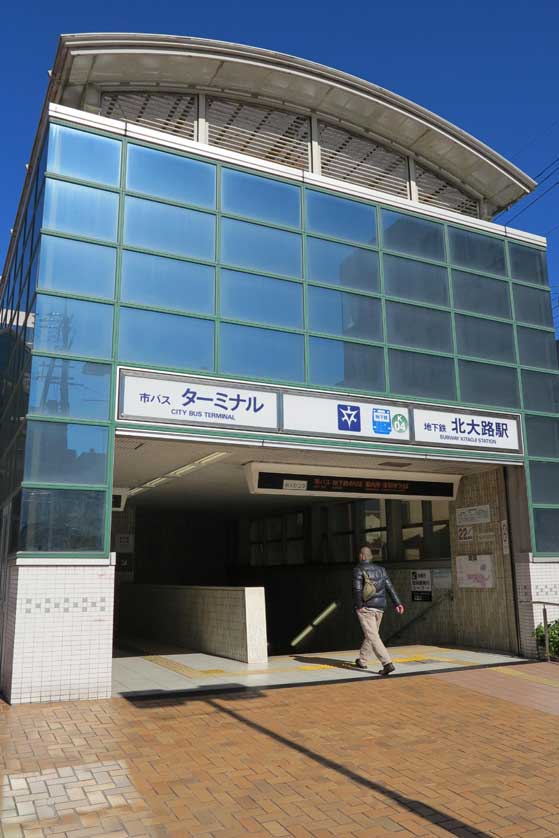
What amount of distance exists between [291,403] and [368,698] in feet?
13.8

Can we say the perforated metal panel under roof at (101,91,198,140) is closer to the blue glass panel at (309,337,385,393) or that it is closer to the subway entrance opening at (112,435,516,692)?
the blue glass panel at (309,337,385,393)

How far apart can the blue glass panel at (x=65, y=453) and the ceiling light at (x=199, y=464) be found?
2.26m

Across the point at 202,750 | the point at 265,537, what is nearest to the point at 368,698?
the point at 202,750

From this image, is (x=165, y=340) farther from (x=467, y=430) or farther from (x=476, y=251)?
(x=476, y=251)

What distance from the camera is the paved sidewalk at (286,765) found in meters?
4.59

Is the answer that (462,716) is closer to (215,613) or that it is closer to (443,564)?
(215,613)

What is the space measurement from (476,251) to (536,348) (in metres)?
2.15

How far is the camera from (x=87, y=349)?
941 cm

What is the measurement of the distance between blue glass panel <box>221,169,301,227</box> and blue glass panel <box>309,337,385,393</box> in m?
2.11

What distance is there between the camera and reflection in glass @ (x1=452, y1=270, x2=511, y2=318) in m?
13.0

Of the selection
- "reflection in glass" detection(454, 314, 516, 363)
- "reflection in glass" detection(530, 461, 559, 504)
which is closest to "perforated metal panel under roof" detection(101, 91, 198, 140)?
"reflection in glass" detection(454, 314, 516, 363)

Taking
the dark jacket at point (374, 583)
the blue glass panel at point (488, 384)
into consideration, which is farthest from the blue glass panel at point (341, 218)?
the dark jacket at point (374, 583)

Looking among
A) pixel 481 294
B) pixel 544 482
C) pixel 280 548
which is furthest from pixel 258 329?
pixel 280 548

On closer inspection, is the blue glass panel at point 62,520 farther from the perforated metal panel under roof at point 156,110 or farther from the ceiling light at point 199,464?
the perforated metal panel under roof at point 156,110
